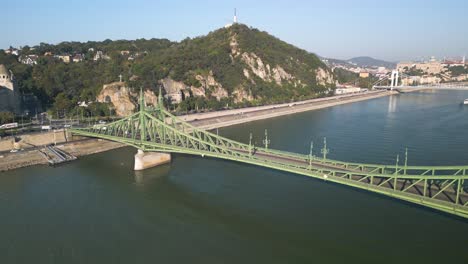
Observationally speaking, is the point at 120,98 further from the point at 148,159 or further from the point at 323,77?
the point at 323,77

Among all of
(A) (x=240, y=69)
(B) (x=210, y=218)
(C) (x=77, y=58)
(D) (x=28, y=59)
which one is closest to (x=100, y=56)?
(C) (x=77, y=58)

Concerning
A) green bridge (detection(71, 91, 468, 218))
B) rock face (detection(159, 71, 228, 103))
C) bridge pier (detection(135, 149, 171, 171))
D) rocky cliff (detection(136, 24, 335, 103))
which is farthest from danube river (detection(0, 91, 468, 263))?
rocky cliff (detection(136, 24, 335, 103))

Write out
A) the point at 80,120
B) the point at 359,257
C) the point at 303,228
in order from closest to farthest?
the point at 359,257, the point at 303,228, the point at 80,120

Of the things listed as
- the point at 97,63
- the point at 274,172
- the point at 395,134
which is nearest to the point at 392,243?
the point at 274,172

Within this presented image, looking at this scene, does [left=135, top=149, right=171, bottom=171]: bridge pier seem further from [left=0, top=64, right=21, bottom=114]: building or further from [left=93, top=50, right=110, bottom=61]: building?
[left=93, top=50, right=110, bottom=61]: building

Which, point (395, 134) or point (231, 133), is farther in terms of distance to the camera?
point (231, 133)

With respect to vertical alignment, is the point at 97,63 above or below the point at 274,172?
above

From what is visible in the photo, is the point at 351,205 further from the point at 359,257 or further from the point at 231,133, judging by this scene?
the point at 231,133

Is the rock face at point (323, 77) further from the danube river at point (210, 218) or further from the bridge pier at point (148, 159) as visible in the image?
the bridge pier at point (148, 159)
